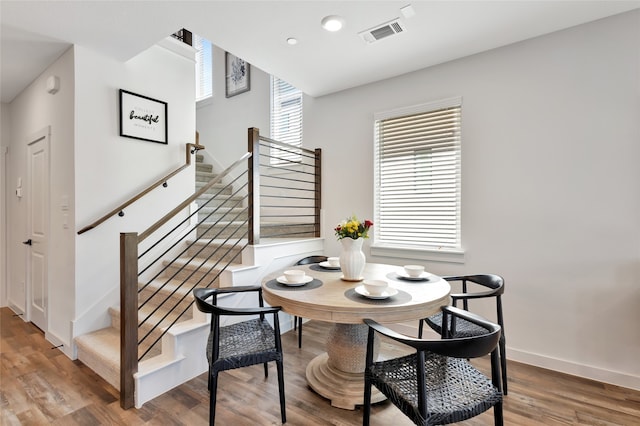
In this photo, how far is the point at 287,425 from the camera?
1792 mm

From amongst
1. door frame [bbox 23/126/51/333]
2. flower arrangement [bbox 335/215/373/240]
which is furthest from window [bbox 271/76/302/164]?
door frame [bbox 23/126/51/333]

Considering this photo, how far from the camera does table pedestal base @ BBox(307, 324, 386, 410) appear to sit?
2.01 m

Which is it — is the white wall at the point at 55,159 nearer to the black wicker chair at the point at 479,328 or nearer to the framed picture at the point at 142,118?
the framed picture at the point at 142,118

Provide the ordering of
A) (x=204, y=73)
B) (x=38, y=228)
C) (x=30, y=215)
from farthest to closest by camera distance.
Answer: (x=204, y=73) < (x=30, y=215) < (x=38, y=228)

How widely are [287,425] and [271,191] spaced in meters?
2.98

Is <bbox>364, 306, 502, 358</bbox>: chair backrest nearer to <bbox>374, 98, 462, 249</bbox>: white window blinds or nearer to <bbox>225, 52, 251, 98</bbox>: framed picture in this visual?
<bbox>374, 98, 462, 249</bbox>: white window blinds

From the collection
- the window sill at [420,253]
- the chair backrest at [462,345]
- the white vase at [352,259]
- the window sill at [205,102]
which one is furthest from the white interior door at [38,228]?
the chair backrest at [462,345]

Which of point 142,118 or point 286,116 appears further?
point 286,116

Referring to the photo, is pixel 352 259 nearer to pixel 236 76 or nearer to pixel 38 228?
pixel 38 228

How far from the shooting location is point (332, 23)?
229 cm

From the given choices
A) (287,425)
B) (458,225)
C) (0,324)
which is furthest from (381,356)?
(0,324)

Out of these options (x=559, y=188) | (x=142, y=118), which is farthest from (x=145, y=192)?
(x=559, y=188)

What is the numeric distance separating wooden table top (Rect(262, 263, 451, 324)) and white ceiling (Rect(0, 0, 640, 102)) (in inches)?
76.3

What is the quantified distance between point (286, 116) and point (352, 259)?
109 inches
